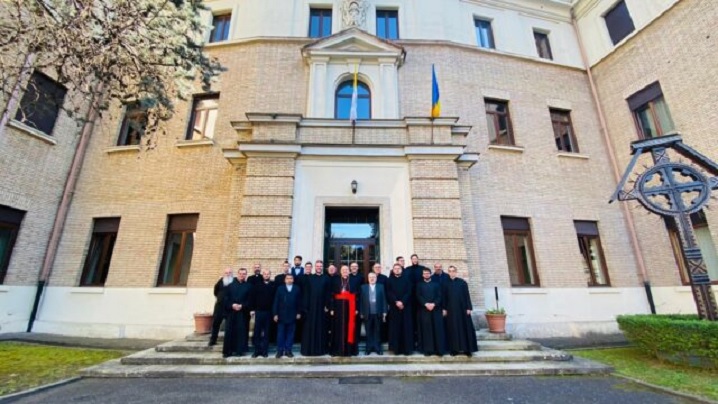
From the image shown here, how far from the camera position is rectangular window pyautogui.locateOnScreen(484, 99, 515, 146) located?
39.6 feet

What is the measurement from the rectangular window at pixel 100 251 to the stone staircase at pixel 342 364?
17.2ft

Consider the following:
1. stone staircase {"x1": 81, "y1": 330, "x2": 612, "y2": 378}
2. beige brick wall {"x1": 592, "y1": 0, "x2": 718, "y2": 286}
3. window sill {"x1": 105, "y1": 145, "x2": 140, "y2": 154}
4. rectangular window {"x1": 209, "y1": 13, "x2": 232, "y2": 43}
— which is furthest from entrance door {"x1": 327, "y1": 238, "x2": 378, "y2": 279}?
rectangular window {"x1": 209, "y1": 13, "x2": 232, "y2": 43}

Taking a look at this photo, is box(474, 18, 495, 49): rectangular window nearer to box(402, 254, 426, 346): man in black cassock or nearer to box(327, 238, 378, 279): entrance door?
box(327, 238, 378, 279): entrance door

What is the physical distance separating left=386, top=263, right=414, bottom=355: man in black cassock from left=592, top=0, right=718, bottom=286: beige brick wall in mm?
9554

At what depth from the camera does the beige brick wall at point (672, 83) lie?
32.7ft

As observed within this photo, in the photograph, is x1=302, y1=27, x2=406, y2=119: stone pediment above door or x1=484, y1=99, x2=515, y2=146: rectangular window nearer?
x1=302, y1=27, x2=406, y2=119: stone pediment above door

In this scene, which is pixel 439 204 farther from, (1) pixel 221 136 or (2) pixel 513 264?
(1) pixel 221 136

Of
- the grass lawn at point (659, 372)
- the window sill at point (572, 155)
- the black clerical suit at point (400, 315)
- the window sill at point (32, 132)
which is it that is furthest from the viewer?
the window sill at point (572, 155)

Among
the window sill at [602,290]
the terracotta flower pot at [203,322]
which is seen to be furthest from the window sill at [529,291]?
the terracotta flower pot at [203,322]

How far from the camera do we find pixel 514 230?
1078 cm

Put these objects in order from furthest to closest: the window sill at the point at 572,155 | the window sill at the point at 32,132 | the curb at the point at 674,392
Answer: the window sill at the point at 572,155
the window sill at the point at 32,132
the curb at the point at 674,392

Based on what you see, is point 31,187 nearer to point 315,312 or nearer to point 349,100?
point 315,312

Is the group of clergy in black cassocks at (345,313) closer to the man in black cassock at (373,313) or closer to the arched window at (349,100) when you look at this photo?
the man in black cassock at (373,313)

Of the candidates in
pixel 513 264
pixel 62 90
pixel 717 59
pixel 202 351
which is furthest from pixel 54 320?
pixel 717 59
